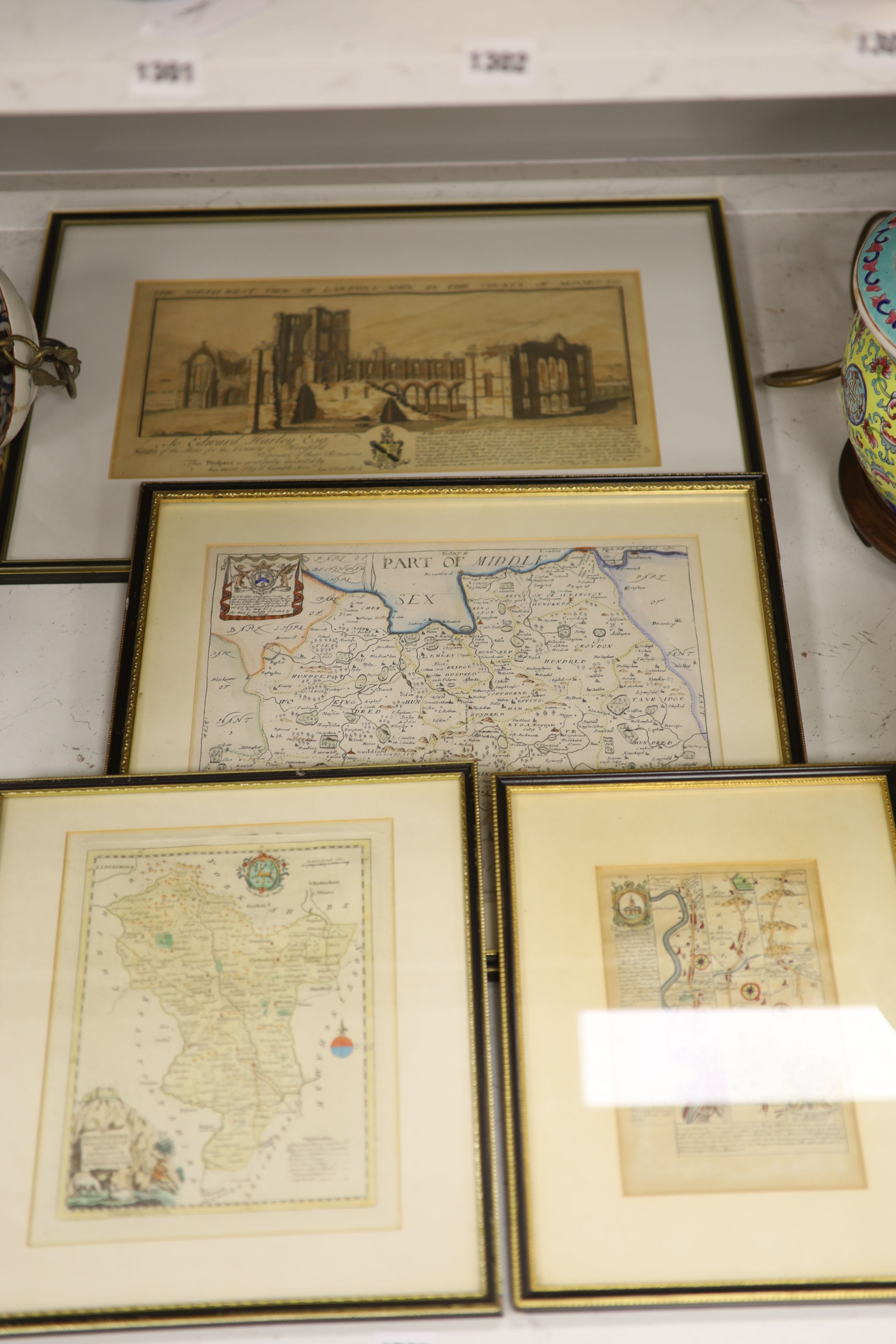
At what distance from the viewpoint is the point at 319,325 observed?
159 centimetres

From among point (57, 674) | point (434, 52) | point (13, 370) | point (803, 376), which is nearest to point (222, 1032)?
point (57, 674)

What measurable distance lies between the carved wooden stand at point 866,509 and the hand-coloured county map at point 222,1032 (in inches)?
33.6

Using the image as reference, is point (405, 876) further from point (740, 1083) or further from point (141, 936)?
point (740, 1083)

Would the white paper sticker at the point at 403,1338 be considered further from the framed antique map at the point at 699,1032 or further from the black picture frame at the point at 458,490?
the black picture frame at the point at 458,490

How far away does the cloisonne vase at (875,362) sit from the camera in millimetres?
1249

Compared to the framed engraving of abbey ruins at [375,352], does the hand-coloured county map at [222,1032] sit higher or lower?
lower

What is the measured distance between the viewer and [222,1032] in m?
1.19

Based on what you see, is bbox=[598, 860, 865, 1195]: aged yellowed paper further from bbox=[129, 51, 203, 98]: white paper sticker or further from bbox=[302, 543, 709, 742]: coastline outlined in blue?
bbox=[129, 51, 203, 98]: white paper sticker

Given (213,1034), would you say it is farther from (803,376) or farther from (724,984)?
(803,376)

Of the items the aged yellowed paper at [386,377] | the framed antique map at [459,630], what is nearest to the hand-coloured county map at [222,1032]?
the framed antique map at [459,630]

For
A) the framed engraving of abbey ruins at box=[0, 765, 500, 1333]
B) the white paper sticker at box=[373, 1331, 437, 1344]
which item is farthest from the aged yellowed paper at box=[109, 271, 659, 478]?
the white paper sticker at box=[373, 1331, 437, 1344]

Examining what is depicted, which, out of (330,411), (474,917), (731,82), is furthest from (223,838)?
(731,82)

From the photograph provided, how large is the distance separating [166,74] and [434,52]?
0.82ft

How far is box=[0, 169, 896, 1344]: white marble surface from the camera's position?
1.14m
